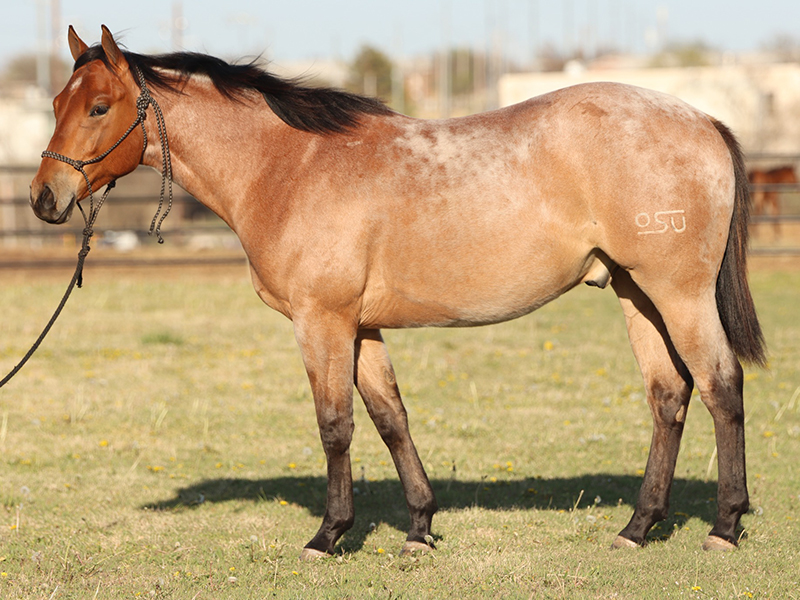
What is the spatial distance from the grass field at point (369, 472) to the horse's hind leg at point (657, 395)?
0.76 feet

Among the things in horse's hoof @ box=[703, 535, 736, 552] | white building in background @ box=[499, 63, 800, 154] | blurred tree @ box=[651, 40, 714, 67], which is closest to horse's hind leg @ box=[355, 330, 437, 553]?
horse's hoof @ box=[703, 535, 736, 552]

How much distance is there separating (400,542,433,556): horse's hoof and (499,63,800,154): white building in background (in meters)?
30.6

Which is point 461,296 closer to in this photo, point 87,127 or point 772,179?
point 87,127

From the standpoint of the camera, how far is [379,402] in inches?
176

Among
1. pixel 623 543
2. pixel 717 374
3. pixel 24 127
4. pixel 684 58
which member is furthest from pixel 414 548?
pixel 684 58

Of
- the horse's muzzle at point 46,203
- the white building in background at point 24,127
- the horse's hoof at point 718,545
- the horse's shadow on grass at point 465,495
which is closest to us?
the horse's muzzle at point 46,203

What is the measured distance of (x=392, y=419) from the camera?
176 inches

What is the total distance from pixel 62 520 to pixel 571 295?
1021cm

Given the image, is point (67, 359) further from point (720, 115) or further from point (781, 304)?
point (720, 115)

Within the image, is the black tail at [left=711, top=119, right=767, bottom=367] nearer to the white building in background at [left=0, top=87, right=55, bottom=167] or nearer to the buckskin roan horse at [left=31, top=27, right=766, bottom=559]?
the buckskin roan horse at [left=31, top=27, right=766, bottom=559]

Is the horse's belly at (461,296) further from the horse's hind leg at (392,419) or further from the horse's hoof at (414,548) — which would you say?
the horse's hoof at (414,548)

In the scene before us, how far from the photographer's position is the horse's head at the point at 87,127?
161 inches

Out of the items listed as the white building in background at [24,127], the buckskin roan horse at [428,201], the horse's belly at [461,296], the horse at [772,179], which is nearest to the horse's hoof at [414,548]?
the buckskin roan horse at [428,201]

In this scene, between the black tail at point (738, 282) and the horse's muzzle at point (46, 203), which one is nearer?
the horse's muzzle at point (46, 203)
